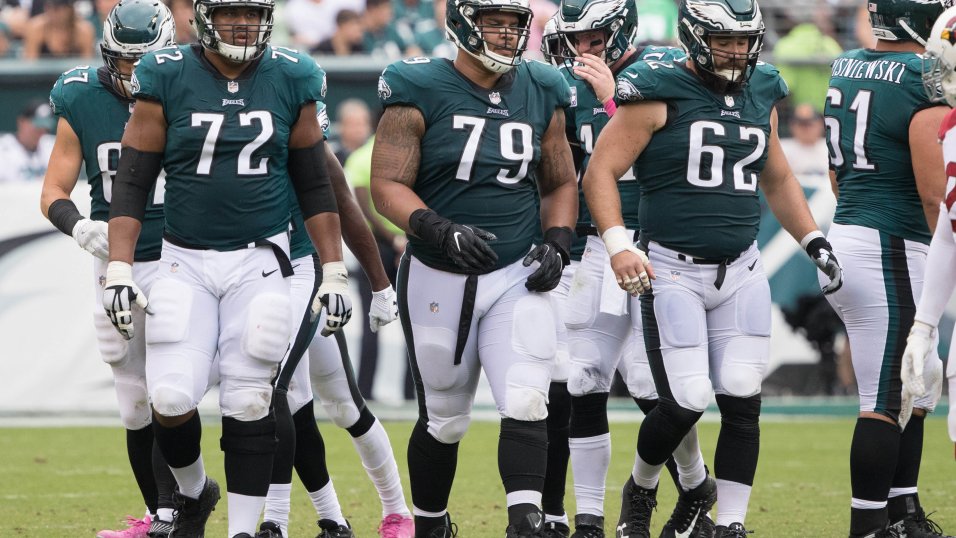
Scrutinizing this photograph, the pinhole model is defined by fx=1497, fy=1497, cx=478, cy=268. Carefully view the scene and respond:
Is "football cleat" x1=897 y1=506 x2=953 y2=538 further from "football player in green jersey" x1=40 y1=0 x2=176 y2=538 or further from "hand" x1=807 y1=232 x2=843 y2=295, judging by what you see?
"football player in green jersey" x1=40 y1=0 x2=176 y2=538

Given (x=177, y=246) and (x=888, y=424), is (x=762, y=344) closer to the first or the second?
(x=888, y=424)

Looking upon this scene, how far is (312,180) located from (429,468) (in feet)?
3.52

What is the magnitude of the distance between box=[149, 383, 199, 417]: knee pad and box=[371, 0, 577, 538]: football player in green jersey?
0.79 metres

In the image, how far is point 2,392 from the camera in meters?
10.2

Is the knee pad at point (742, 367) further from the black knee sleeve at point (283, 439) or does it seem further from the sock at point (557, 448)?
the black knee sleeve at point (283, 439)

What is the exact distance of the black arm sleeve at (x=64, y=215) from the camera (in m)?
5.57

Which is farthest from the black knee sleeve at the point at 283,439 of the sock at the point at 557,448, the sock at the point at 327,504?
the sock at the point at 557,448

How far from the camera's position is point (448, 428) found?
5.14 m

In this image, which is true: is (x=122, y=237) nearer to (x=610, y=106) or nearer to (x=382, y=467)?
(x=382, y=467)

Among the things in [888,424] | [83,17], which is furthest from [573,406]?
[83,17]

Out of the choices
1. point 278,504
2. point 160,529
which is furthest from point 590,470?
point 160,529

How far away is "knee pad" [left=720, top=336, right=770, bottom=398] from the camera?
525cm

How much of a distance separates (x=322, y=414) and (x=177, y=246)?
18.6 ft

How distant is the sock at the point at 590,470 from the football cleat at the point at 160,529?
5.04 feet
